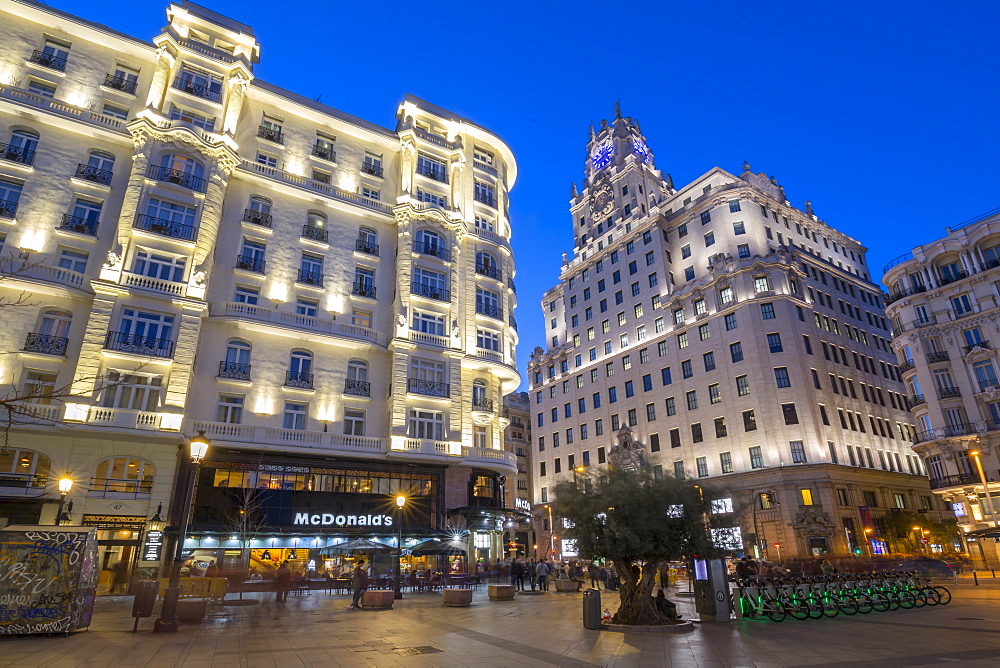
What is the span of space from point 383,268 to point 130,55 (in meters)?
19.4

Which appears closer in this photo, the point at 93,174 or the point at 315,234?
the point at 93,174

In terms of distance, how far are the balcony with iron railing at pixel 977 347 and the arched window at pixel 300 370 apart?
157 ft

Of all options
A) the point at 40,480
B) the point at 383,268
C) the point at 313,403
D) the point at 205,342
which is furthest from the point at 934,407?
the point at 40,480

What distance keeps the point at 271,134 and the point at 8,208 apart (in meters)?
14.4

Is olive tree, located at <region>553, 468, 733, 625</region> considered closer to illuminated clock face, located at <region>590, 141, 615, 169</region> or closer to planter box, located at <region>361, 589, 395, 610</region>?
planter box, located at <region>361, 589, 395, 610</region>

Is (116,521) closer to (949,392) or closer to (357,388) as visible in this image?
(357,388)

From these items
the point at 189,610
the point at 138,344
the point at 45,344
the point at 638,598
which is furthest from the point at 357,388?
the point at 638,598

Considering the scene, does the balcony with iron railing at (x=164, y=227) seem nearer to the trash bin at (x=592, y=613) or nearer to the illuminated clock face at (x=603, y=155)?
the trash bin at (x=592, y=613)

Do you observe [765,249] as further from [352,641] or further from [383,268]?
[352,641]

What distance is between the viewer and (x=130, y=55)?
3512 centimetres

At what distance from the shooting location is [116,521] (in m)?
26.1

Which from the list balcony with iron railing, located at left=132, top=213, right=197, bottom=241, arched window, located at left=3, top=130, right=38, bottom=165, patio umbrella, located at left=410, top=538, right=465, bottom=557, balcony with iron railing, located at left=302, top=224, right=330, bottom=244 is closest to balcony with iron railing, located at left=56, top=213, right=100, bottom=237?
balcony with iron railing, located at left=132, top=213, right=197, bottom=241

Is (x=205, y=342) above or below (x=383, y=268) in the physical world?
below

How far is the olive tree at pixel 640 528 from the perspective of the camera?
15766mm
